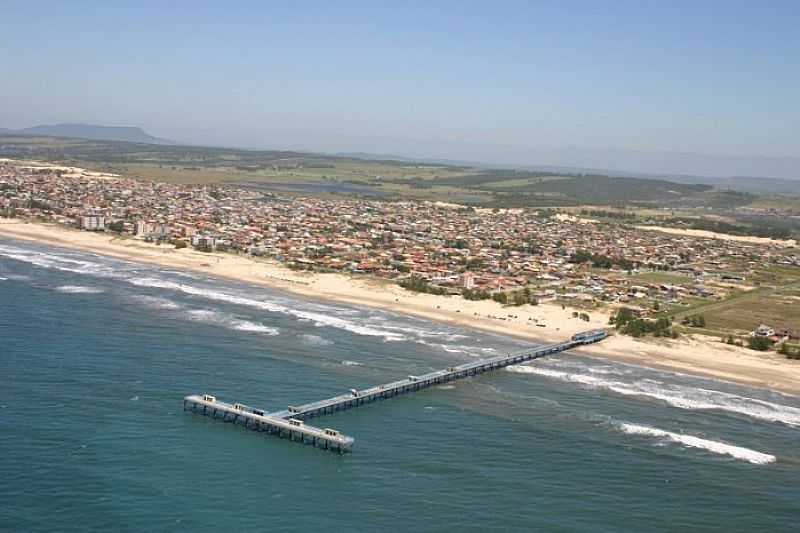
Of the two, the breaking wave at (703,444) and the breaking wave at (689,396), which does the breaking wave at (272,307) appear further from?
the breaking wave at (703,444)

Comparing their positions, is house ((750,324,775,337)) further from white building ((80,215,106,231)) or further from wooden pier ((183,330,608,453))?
white building ((80,215,106,231))

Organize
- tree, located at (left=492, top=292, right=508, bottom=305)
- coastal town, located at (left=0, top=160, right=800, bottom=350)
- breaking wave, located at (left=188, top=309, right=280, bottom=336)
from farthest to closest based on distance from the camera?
1. coastal town, located at (left=0, top=160, right=800, bottom=350)
2. tree, located at (left=492, top=292, right=508, bottom=305)
3. breaking wave, located at (left=188, top=309, right=280, bottom=336)

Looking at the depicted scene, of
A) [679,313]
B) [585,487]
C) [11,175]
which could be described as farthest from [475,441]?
[11,175]

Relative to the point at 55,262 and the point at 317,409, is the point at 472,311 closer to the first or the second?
the point at 317,409

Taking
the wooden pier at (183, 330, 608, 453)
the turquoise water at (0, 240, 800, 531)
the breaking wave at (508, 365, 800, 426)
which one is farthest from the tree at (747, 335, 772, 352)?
the wooden pier at (183, 330, 608, 453)

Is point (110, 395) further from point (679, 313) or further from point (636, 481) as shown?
point (679, 313)

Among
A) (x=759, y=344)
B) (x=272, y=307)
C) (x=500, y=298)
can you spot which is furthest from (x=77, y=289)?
(x=759, y=344)

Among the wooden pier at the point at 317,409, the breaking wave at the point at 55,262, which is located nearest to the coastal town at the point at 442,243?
the breaking wave at the point at 55,262
